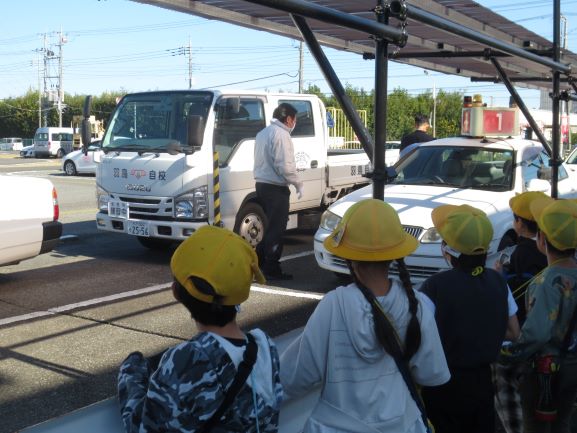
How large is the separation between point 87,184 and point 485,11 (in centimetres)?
1990

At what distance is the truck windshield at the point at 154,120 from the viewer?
9271 mm

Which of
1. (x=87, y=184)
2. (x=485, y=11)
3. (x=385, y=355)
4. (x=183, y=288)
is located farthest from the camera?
(x=87, y=184)

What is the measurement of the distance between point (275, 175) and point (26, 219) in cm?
288

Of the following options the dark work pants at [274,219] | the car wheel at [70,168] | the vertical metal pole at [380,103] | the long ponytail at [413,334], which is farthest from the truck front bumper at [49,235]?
the car wheel at [70,168]

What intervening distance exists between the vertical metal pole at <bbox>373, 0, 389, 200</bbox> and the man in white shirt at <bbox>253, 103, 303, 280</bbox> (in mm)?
4759

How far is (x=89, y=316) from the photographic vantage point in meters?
6.90

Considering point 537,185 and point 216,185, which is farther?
point 216,185

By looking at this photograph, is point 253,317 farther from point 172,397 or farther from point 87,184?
point 87,184

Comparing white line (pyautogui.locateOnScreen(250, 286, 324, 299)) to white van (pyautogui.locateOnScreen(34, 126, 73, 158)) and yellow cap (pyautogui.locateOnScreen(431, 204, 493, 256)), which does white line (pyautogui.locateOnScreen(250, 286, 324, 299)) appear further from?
white van (pyautogui.locateOnScreen(34, 126, 73, 158))

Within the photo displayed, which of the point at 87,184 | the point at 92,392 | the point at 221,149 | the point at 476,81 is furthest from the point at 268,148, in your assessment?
the point at 87,184

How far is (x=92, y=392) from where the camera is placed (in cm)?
498

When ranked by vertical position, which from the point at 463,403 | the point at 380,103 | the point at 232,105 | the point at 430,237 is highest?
the point at 232,105

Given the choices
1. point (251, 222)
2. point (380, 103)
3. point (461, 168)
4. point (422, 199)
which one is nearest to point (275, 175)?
point (251, 222)

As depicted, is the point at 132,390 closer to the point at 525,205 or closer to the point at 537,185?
the point at 525,205
